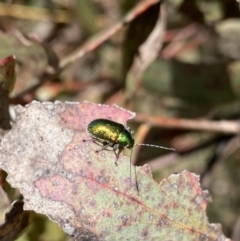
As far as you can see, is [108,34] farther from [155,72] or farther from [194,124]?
[194,124]

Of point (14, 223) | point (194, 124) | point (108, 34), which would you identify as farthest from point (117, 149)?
point (194, 124)

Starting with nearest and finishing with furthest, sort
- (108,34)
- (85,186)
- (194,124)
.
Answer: (85,186)
(108,34)
(194,124)

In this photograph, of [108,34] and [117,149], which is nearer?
[117,149]

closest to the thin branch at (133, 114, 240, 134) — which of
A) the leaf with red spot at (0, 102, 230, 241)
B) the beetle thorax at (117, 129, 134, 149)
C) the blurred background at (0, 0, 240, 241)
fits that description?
the blurred background at (0, 0, 240, 241)

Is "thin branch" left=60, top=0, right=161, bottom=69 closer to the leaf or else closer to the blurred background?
the blurred background

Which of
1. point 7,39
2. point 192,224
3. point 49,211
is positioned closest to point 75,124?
point 49,211

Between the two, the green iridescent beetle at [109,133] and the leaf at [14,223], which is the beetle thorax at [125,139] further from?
the leaf at [14,223]
